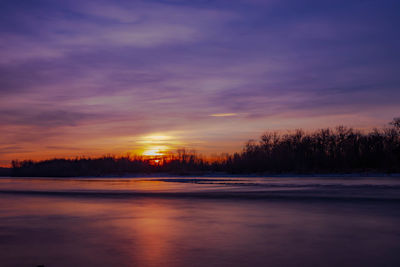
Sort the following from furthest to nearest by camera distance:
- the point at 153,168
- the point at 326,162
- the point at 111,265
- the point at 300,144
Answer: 1. the point at 153,168
2. the point at 300,144
3. the point at 326,162
4. the point at 111,265

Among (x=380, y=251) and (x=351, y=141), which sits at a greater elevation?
(x=351, y=141)

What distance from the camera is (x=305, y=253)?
5613 mm

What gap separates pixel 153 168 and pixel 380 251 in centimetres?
9008

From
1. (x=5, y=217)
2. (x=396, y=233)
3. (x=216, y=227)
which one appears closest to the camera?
(x=396, y=233)

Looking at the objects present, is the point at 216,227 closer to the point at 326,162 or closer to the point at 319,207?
the point at 319,207

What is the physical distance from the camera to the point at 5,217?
9945 mm

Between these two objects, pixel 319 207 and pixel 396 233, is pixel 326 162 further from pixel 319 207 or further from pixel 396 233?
pixel 396 233

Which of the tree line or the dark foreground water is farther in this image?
the tree line

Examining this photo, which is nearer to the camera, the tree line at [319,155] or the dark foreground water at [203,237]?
the dark foreground water at [203,237]

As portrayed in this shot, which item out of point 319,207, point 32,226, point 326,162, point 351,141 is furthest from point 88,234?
point 351,141

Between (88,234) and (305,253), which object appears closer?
(305,253)

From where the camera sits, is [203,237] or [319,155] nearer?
[203,237]

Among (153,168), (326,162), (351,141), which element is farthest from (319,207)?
(153,168)

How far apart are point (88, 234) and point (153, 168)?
288 ft
